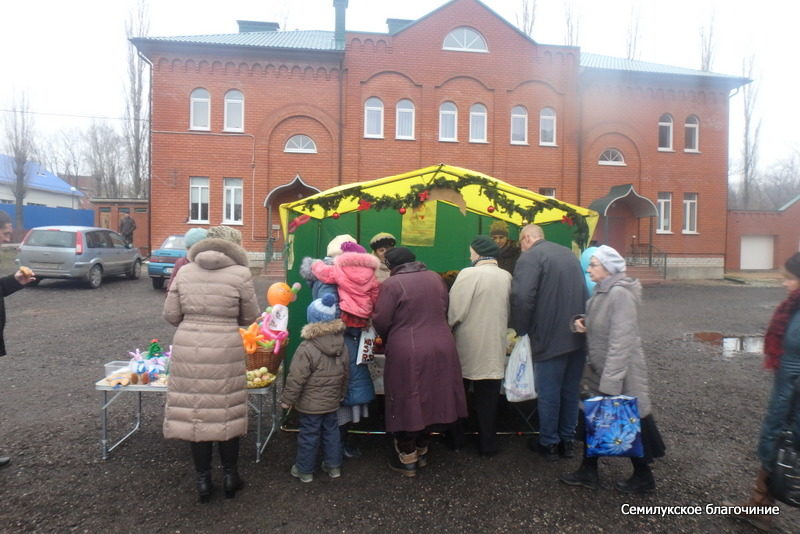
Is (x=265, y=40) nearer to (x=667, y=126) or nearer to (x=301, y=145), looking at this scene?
(x=301, y=145)

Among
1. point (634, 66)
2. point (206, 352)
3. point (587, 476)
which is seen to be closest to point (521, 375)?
point (587, 476)

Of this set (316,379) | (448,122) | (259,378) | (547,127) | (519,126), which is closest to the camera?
(316,379)

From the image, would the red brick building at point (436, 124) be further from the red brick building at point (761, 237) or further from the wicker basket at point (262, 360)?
the wicker basket at point (262, 360)

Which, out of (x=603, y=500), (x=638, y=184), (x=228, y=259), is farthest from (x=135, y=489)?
(x=638, y=184)

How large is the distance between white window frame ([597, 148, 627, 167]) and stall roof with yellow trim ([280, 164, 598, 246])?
1671 cm

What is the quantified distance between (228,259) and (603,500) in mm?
3045

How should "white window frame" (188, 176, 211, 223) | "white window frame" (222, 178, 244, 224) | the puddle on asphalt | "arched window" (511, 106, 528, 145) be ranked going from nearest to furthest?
the puddle on asphalt < "white window frame" (188, 176, 211, 223) < "white window frame" (222, 178, 244, 224) < "arched window" (511, 106, 528, 145)

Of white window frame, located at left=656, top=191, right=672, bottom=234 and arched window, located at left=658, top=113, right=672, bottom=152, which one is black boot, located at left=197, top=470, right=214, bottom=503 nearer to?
white window frame, located at left=656, top=191, right=672, bottom=234

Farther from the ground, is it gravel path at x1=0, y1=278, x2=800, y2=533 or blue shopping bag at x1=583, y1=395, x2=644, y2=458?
blue shopping bag at x1=583, y1=395, x2=644, y2=458

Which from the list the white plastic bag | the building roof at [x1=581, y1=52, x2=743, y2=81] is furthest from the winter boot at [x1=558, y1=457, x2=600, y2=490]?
the building roof at [x1=581, y1=52, x2=743, y2=81]

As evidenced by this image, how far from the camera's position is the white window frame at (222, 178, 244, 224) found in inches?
728

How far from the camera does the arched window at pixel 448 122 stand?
19.2m

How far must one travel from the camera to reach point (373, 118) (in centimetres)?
1898

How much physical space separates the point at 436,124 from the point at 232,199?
8.31 m
